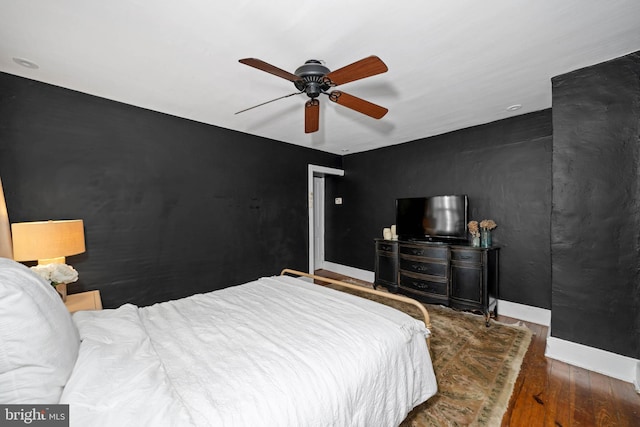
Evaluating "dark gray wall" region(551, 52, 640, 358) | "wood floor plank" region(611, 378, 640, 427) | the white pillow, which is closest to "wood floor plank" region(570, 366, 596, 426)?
"wood floor plank" region(611, 378, 640, 427)

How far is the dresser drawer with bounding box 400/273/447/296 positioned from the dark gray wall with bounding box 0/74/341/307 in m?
1.95

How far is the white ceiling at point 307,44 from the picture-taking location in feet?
5.00

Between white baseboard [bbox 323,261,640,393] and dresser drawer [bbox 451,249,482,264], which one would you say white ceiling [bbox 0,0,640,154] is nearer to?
dresser drawer [bbox 451,249,482,264]

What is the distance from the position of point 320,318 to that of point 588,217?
8.19ft

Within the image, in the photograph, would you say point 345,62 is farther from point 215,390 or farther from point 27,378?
point 27,378

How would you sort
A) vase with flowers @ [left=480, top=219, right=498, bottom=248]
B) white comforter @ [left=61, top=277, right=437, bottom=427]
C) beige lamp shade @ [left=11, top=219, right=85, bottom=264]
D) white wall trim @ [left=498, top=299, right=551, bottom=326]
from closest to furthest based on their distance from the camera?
white comforter @ [left=61, top=277, right=437, bottom=427], beige lamp shade @ [left=11, top=219, right=85, bottom=264], white wall trim @ [left=498, top=299, right=551, bottom=326], vase with flowers @ [left=480, top=219, right=498, bottom=248]

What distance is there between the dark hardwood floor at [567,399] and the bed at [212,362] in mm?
841

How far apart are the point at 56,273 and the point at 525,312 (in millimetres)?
4841

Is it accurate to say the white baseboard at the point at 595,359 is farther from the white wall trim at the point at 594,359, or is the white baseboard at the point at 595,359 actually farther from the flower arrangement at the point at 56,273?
the flower arrangement at the point at 56,273

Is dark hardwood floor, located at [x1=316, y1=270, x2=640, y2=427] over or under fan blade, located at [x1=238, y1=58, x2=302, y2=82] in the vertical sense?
under

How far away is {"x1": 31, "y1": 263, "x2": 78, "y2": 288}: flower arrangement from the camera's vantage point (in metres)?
1.90

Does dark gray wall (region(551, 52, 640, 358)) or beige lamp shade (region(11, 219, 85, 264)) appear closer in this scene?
beige lamp shade (region(11, 219, 85, 264))

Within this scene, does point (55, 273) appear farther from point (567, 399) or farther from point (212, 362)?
point (567, 399)

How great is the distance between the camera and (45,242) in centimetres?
191
